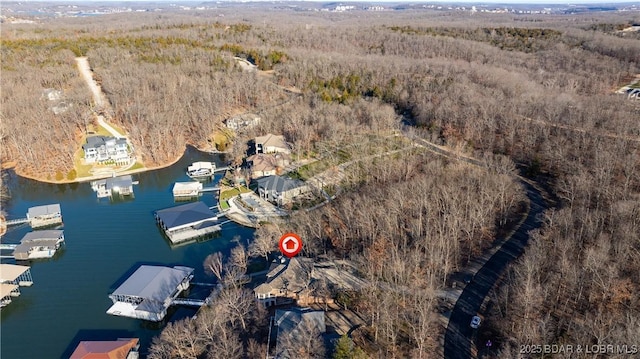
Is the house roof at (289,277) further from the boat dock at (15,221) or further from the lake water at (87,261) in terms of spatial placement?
the boat dock at (15,221)

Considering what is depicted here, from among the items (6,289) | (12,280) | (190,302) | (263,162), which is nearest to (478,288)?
(190,302)

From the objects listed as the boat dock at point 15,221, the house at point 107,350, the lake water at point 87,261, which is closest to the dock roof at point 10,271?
the lake water at point 87,261

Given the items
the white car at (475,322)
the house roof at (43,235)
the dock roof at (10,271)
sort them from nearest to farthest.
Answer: the white car at (475,322), the dock roof at (10,271), the house roof at (43,235)

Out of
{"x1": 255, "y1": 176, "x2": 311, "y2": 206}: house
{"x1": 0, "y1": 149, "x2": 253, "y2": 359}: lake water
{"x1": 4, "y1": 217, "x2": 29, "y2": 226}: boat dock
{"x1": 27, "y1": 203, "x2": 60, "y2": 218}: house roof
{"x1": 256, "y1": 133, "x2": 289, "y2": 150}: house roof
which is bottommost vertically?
{"x1": 0, "y1": 149, "x2": 253, "y2": 359}: lake water

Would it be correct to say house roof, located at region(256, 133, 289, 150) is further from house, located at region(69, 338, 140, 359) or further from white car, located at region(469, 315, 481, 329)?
white car, located at region(469, 315, 481, 329)

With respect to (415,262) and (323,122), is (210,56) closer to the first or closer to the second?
(323,122)

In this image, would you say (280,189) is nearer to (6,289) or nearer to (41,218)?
(41,218)

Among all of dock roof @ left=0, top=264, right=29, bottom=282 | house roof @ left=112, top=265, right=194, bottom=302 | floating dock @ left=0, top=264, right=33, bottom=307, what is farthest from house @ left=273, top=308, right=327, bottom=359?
dock roof @ left=0, top=264, right=29, bottom=282

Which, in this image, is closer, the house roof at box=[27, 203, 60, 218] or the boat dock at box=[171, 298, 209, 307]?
the boat dock at box=[171, 298, 209, 307]
